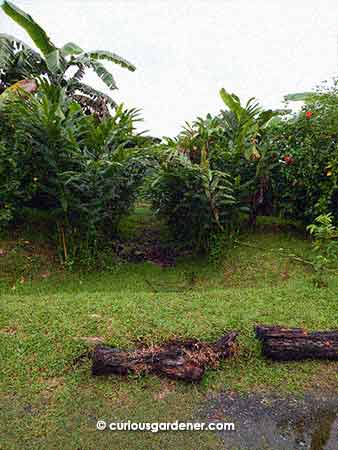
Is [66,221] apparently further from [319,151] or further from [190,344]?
[319,151]

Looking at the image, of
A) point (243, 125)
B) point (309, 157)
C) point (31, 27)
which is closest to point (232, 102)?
point (243, 125)

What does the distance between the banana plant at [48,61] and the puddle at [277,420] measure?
28.1 ft

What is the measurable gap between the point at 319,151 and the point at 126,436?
4.68m

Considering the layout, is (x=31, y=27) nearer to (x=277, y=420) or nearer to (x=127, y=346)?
(x=127, y=346)

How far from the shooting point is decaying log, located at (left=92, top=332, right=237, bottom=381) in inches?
96.0

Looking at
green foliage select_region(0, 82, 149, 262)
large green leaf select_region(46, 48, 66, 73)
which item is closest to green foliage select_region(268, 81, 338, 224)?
green foliage select_region(0, 82, 149, 262)

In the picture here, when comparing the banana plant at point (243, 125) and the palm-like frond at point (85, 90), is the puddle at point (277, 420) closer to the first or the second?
the banana plant at point (243, 125)

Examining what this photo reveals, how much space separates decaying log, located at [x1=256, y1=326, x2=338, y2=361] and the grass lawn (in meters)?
0.07

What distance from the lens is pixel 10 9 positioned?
8250 mm

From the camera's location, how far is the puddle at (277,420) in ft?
6.54

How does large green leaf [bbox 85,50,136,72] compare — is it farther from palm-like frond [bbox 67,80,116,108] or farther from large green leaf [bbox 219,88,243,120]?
large green leaf [bbox 219,88,243,120]

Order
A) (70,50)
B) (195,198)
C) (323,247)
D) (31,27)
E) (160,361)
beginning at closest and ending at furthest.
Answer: (160,361) → (323,247) → (195,198) → (31,27) → (70,50)

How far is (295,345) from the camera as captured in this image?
270 cm

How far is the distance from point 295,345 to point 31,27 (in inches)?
363
